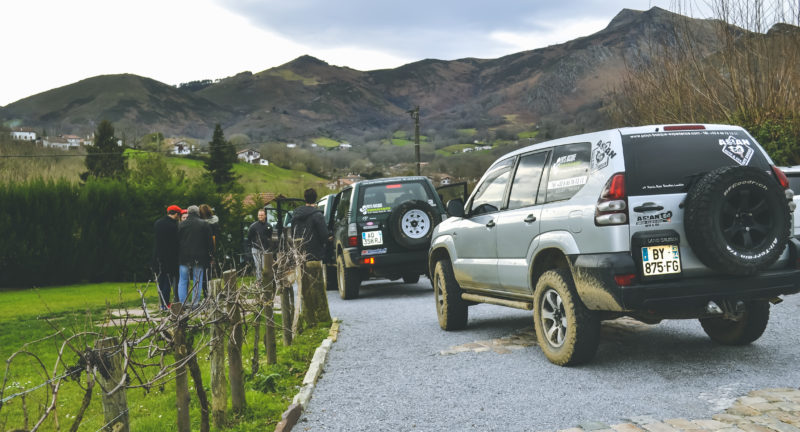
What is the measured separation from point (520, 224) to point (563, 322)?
1.08 metres

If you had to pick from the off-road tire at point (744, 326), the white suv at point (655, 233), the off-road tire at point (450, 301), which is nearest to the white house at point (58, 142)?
the off-road tire at point (450, 301)

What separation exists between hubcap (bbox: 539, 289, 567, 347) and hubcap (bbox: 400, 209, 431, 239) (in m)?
6.34

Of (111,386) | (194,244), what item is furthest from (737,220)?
(194,244)

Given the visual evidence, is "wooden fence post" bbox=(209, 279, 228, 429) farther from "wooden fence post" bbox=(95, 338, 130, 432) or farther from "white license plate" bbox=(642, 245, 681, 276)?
"white license plate" bbox=(642, 245, 681, 276)

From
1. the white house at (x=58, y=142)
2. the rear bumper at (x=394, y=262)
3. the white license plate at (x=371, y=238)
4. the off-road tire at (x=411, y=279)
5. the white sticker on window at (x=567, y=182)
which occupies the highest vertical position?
the white house at (x=58, y=142)

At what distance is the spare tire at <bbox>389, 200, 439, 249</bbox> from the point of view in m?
12.7

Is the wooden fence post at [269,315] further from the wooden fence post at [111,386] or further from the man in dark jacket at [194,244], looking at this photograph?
the man in dark jacket at [194,244]

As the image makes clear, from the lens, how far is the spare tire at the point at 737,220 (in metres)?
5.40

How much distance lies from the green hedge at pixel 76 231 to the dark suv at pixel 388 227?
41.6ft

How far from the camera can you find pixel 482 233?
7.90 m

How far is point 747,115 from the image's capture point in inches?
714

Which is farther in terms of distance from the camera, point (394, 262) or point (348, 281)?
point (348, 281)

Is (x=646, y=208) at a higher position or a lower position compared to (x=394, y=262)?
higher

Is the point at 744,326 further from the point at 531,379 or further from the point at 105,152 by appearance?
the point at 105,152
